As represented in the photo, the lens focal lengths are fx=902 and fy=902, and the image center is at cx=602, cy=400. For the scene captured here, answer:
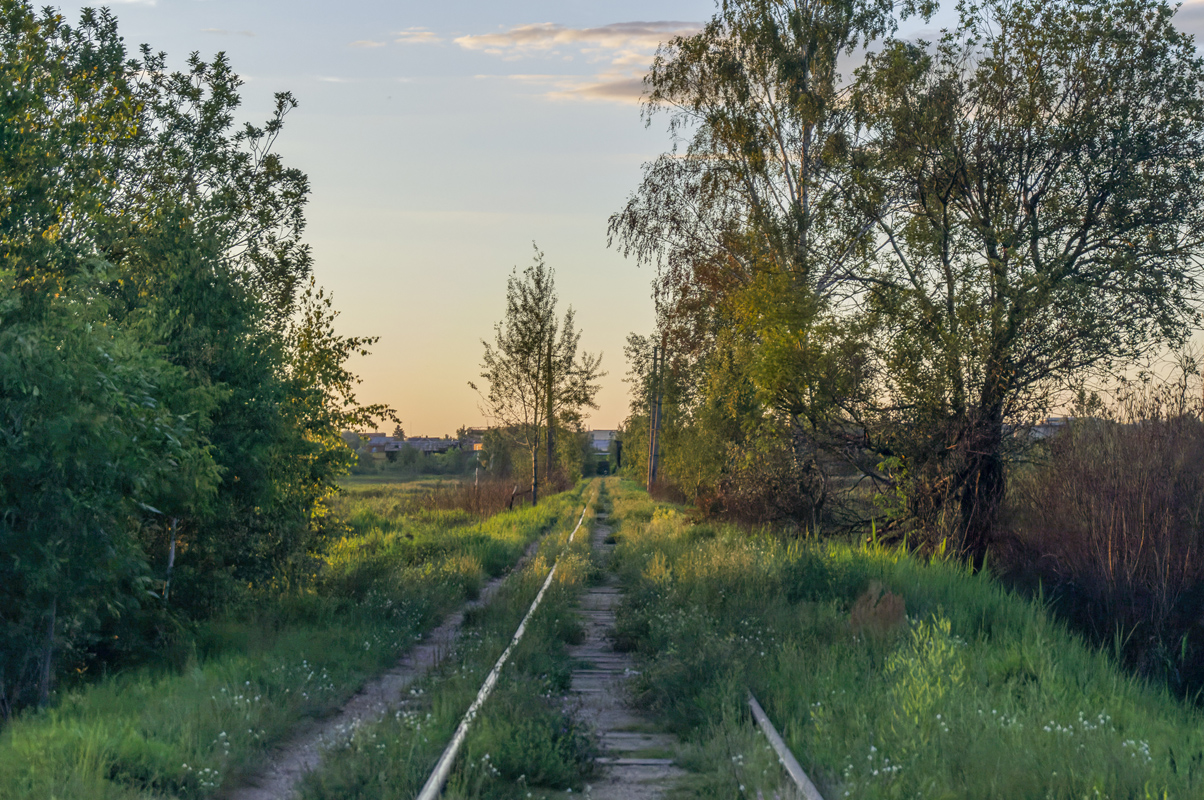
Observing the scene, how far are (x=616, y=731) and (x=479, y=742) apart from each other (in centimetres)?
151

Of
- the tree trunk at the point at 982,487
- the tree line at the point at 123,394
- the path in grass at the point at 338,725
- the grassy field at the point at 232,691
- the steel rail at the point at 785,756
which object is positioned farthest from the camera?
the tree trunk at the point at 982,487

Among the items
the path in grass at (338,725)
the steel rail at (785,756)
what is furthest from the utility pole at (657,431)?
the steel rail at (785,756)

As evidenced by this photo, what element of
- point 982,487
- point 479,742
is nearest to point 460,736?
point 479,742

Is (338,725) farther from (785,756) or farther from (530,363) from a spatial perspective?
(530,363)

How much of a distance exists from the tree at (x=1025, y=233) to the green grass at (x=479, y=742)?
9090 mm

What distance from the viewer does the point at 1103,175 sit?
16.1m

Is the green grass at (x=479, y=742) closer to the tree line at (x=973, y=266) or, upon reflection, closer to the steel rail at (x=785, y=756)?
the steel rail at (x=785, y=756)

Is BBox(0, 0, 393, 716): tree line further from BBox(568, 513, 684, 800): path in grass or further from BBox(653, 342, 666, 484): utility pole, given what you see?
BBox(653, 342, 666, 484): utility pole

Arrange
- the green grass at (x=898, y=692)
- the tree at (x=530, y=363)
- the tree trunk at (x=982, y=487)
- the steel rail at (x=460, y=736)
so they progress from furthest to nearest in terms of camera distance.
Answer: the tree at (x=530, y=363) → the tree trunk at (x=982, y=487) → the green grass at (x=898, y=692) → the steel rail at (x=460, y=736)

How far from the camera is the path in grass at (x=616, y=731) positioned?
19.3ft

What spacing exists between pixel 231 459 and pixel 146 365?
2.41m

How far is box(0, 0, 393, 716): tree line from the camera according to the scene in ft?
24.9

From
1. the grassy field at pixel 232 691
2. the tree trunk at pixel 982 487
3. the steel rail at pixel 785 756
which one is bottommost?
the grassy field at pixel 232 691

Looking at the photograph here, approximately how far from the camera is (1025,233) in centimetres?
1623
